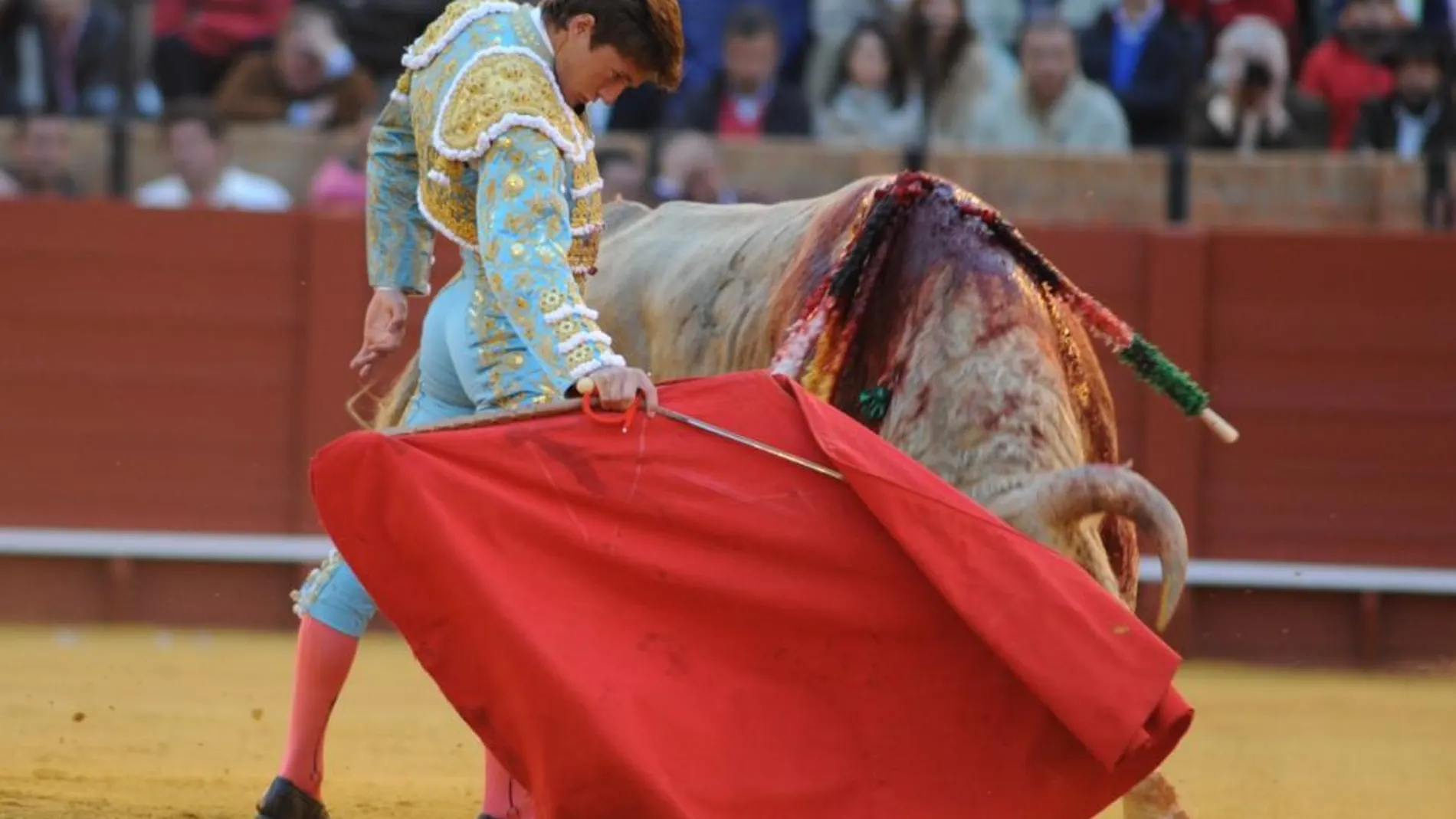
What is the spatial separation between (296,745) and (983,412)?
1030 millimetres

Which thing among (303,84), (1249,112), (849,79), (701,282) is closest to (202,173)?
(303,84)

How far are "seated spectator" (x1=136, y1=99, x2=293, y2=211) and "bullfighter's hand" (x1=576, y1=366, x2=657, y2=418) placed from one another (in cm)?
406

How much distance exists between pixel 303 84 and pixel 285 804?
446 cm

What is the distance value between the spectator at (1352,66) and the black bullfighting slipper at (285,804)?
4953 millimetres

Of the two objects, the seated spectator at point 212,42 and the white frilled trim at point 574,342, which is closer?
the white frilled trim at point 574,342

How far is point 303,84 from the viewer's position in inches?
281

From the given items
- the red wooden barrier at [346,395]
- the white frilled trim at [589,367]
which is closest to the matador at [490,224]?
the white frilled trim at [589,367]

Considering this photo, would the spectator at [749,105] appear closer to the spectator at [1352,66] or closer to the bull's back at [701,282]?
the spectator at [1352,66]

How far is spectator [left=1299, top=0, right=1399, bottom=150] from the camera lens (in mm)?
7121

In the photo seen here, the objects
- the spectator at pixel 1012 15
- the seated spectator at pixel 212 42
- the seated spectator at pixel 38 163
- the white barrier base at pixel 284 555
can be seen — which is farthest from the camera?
the seated spectator at pixel 212 42

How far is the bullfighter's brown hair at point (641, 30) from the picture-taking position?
273cm

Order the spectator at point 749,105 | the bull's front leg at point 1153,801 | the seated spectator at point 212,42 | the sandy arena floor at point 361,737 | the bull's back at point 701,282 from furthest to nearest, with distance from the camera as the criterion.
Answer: the seated spectator at point 212,42 < the spectator at point 749,105 < the bull's back at point 701,282 < the sandy arena floor at point 361,737 < the bull's front leg at point 1153,801

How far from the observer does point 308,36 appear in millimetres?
7004

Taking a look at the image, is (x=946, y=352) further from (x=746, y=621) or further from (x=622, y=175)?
(x=622, y=175)
